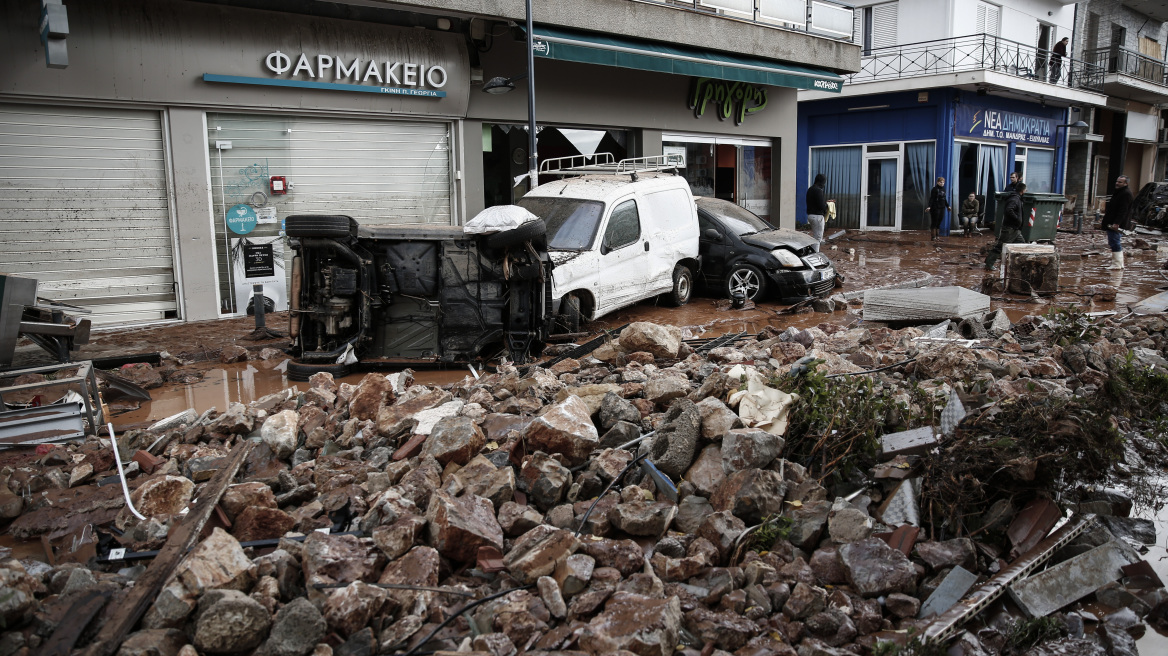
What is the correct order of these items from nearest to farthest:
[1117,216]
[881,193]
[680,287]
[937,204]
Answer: [680,287], [1117,216], [937,204], [881,193]

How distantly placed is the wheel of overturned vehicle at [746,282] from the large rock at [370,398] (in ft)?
23.7

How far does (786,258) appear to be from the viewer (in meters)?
11.8

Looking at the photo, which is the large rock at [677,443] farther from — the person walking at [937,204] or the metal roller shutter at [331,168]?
the person walking at [937,204]

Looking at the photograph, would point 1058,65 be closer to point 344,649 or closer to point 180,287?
point 180,287

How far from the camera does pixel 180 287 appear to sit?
11070 mm

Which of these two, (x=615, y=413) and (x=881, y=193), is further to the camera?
(x=881, y=193)

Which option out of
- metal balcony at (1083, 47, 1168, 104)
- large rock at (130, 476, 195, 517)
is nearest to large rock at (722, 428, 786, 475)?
large rock at (130, 476, 195, 517)

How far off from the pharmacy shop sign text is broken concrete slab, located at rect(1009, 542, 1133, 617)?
24.6 m

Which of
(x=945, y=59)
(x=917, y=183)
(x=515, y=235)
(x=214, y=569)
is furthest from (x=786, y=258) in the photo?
(x=945, y=59)

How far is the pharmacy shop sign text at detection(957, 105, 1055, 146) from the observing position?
25.9 metres

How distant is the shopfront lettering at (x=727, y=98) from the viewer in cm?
1694

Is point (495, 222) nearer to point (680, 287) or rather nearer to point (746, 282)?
point (680, 287)

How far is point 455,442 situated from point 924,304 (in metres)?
6.64

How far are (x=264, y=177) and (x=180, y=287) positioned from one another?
6.36 feet
